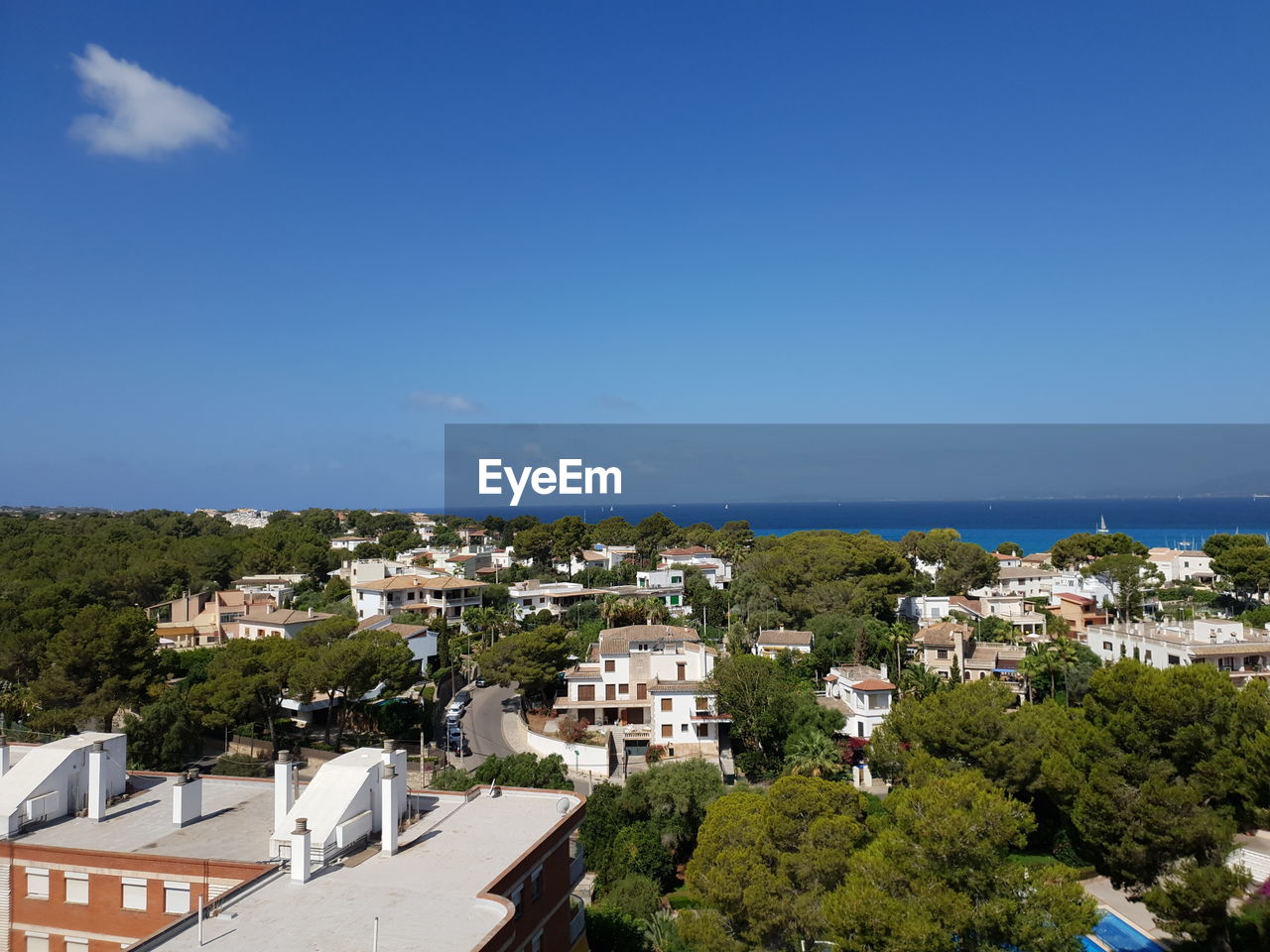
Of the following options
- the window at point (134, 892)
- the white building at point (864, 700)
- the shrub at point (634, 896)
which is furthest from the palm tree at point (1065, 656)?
the window at point (134, 892)

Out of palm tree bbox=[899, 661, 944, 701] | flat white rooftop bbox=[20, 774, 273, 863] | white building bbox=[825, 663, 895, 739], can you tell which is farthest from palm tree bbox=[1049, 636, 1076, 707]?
flat white rooftop bbox=[20, 774, 273, 863]

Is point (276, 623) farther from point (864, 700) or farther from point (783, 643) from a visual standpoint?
point (864, 700)

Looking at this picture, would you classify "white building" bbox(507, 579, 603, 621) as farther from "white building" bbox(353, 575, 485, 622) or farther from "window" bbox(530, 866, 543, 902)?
"window" bbox(530, 866, 543, 902)

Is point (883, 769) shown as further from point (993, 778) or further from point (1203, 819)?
point (1203, 819)

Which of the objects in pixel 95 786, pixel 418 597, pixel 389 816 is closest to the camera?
pixel 389 816

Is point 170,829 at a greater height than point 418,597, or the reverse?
point 170,829

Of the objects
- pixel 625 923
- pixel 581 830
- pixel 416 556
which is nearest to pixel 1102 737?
pixel 625 923

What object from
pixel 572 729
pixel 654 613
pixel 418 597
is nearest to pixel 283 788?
pixel 572 729
